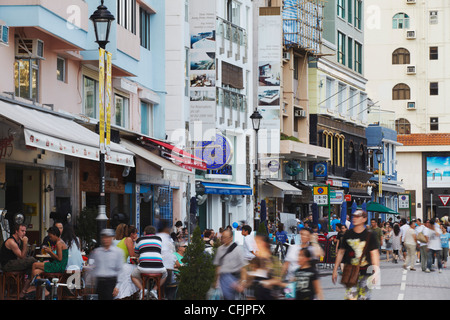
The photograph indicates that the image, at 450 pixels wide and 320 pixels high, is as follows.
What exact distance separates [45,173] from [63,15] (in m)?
4.13

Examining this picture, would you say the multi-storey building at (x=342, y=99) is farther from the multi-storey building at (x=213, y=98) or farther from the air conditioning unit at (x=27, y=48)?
the air conditioning unit at (x=27, y=48)

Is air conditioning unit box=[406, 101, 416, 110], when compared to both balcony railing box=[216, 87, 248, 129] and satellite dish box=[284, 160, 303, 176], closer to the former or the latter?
satellite dish box=[284, 160, 303, 176]

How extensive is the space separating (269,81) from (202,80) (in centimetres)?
1008

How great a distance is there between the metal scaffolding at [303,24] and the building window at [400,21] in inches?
1535

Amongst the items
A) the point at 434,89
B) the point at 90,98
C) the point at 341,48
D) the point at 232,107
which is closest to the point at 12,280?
the point at 90,98

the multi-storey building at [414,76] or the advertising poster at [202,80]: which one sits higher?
the multi-storey building at [414,76]

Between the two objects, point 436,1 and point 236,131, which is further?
point 436,1

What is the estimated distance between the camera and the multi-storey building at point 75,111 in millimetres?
24141

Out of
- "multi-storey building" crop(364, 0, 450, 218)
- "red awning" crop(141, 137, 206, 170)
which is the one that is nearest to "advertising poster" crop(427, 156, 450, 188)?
"multi-storey building" crop(364, 0, 450, 218)

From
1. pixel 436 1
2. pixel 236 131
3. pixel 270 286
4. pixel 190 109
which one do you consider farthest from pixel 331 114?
pixel 270 286

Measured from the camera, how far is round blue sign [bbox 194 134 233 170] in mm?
43375

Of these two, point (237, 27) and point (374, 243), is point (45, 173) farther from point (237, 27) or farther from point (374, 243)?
point (237, 27)

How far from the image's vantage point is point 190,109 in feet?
144

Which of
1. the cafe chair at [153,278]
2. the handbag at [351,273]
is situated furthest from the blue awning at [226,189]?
the handbag at [351,273]
